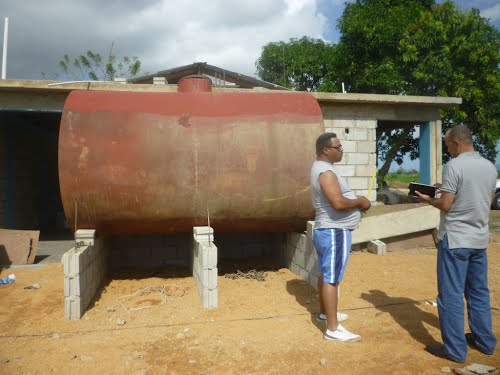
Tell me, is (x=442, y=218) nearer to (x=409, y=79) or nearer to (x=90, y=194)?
(x=90, y=194)

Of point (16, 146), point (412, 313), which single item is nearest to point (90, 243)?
point (412, 313)

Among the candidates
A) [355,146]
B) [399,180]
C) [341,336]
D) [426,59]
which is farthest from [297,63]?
[341,336]

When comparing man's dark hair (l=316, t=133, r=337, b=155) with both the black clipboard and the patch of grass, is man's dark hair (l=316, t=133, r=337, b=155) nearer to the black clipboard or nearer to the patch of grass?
the black clipboard

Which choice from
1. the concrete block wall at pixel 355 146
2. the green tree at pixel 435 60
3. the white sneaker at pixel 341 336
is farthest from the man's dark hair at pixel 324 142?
the green tree at pixel 435 60

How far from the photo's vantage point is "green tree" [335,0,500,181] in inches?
625

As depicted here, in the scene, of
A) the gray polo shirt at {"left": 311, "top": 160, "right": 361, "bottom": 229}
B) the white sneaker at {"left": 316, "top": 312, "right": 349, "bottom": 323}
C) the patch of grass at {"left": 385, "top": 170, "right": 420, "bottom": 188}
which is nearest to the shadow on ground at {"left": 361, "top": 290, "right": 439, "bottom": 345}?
the white sneaker at {"left": 316, "top": 312, "right": 349, "bottom": 323}

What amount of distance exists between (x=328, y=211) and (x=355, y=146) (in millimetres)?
5960

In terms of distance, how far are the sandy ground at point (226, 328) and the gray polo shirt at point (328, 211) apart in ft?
3.56

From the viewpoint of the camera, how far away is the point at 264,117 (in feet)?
17.4

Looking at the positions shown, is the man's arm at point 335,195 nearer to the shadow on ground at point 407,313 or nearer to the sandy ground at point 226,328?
the sandy ground at point 226,328

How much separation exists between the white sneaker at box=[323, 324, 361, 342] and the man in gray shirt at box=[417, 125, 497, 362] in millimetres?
645

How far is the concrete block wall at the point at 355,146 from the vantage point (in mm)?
9094

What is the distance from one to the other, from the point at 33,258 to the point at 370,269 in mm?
5859

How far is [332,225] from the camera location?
3.64 metres
